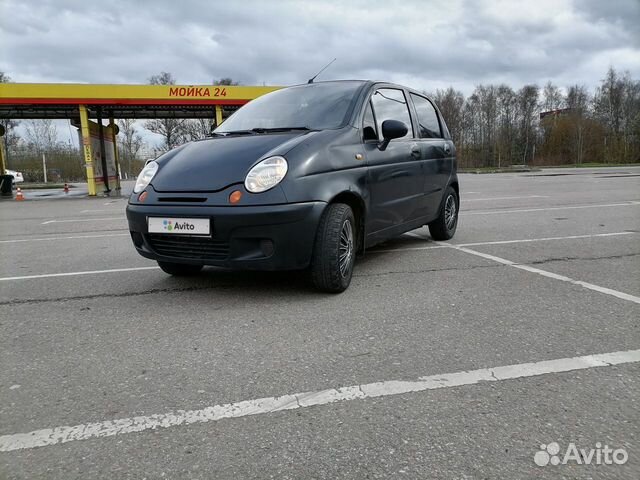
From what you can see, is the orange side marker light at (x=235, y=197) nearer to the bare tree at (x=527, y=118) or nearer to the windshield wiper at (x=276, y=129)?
the windshield wiper at (x=276, y=129)

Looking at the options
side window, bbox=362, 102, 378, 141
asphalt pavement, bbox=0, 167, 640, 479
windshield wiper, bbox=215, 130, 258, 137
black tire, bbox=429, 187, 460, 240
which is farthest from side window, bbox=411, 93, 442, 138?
windshield wiper, bbox=215, 130, 258, 137

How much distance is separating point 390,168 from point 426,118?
158cm

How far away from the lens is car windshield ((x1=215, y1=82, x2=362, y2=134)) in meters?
4.10

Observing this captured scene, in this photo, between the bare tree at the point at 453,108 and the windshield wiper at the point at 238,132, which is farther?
the bare tree at the point at 453,108

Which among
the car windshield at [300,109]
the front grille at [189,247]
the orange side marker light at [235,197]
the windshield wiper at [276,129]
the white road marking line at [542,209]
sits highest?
the car windshield at [300,109]

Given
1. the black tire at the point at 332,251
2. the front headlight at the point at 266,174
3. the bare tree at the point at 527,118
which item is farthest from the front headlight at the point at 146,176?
the bare tree at the point at 527,118

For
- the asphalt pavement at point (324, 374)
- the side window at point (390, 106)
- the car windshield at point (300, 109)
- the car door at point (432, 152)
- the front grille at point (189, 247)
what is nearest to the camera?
the asphalt pavement at point (324, 374)

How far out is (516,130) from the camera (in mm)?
68500

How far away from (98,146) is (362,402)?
23.0 m

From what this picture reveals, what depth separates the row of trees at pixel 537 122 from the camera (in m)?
60.4

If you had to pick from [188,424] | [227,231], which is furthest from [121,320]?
[188,424]

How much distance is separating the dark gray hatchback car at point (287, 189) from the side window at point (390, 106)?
20mm

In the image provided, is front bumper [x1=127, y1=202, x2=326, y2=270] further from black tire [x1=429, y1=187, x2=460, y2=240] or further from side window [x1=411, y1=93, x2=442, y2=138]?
black tire [x1=429, y1=187, x2=460, y2=240]

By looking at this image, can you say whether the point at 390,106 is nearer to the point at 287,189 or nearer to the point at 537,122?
the point at 287,189
